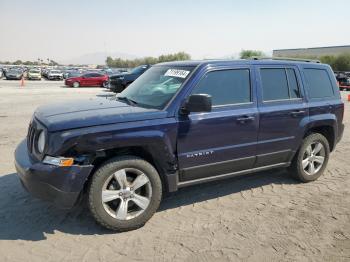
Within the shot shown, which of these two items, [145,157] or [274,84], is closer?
[145,157]

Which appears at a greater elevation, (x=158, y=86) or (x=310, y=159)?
(x=158, y=86)

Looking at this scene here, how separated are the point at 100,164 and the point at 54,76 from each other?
43.7 m

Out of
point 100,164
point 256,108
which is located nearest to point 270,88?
point 256,108

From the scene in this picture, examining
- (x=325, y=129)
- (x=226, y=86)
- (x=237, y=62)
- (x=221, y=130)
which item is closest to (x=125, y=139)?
(x=221, y=130)

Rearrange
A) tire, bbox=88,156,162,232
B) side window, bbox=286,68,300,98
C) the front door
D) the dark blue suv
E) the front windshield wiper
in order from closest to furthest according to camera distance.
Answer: the dark blue suv
tire, bbox=88,156,162,232
the front door
the front windshield wiper
side window, bbox=286,68,300,98

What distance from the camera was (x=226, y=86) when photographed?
456 cm

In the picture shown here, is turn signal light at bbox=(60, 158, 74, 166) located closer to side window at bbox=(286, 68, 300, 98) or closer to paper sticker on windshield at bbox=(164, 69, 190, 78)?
paper sticker on windshield at bbox=(164, 69, 190, 78)

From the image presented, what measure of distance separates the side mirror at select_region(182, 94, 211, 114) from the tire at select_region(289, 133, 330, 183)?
2.15 m

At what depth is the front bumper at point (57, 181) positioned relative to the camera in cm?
354

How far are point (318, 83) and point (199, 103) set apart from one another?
267cm

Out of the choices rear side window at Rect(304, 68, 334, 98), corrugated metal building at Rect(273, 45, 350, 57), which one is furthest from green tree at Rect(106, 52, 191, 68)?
rear side window at Rect(304, 68, 334, 98)

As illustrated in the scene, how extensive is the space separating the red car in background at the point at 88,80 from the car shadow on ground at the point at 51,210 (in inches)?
1021

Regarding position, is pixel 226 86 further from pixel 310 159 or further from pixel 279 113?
pixel 310 159

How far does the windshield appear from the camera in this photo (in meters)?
4.34
